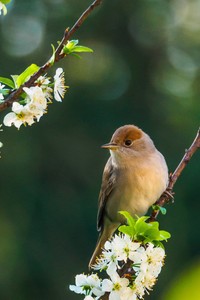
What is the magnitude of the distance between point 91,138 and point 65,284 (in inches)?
108

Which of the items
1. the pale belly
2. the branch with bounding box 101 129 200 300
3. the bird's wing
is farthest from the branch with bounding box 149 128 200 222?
the bird's wing

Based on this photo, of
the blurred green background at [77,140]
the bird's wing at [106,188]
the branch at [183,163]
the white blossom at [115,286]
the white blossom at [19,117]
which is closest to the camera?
the white blossom at [115,286]

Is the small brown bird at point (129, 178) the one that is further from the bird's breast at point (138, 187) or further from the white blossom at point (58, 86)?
the white blossom at point (58, 86)

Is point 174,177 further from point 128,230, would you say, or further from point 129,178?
point 129,178

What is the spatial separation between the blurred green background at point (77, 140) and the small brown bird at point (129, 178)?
31.9ft

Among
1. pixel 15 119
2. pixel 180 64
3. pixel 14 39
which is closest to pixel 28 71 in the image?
pixel 15 119

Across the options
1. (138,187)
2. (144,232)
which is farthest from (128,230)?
(138,187)

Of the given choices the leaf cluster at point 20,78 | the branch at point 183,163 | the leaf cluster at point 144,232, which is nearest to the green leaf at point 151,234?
the leaf cluster at point 144,232

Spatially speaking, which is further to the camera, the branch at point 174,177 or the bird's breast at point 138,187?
the bird's breast at point 138,187

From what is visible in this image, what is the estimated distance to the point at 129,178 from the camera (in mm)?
5551

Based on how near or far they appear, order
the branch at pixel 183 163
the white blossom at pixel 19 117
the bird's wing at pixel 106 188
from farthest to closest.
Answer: the bird's wing at pixel 106 188 → the branch at pixel 183 163 → the white blossom at pixel 19 117

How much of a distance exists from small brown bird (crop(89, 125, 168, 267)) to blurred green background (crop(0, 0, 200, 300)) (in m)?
9.74

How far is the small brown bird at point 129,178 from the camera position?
5324mm

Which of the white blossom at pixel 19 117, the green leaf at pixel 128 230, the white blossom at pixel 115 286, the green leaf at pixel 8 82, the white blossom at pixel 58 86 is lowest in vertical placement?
the white blossom at pixel 115 286
